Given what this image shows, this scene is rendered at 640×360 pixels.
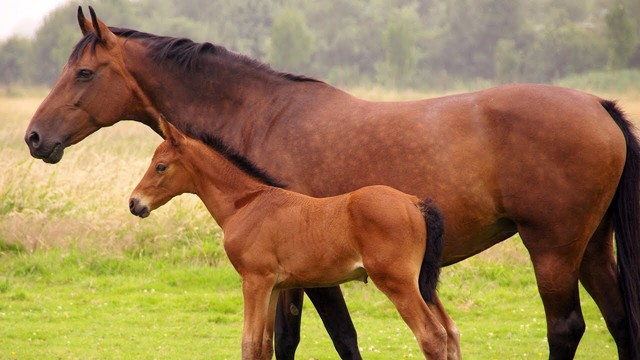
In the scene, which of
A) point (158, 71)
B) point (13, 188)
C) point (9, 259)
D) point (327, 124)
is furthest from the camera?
point (13, 188)

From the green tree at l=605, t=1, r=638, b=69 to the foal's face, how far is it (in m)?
40.9

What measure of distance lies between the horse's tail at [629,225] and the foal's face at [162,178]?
2778 millimetres

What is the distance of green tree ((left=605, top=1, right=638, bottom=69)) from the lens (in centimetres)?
4272

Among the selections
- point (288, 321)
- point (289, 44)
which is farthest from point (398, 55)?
point (288, 321)

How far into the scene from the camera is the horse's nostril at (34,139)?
611cm

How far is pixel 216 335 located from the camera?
7695 mm

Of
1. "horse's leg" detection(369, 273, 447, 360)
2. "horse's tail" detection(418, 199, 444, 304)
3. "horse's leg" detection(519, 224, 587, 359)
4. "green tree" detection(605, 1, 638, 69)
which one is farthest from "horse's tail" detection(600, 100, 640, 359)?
"green tree" detection(605, 1, 638, 69)

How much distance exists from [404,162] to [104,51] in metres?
2.35

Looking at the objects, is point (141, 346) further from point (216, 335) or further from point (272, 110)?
point (272, 110)

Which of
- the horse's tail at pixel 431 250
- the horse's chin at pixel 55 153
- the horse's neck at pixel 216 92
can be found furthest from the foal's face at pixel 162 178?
the horse's tail at pixel 431 250

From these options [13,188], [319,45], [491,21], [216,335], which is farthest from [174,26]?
[216,335]

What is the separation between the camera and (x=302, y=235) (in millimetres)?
4965

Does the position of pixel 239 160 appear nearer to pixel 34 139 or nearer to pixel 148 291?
pixel 34 139

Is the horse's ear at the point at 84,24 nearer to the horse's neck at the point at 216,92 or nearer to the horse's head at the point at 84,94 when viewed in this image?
the horse's head at the point at 84,94
